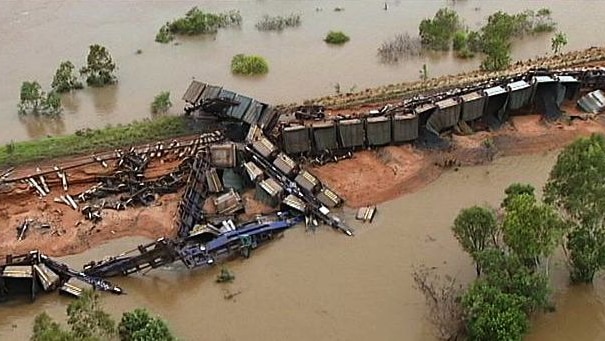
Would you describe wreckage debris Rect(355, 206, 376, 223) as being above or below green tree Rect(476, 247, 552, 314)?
below

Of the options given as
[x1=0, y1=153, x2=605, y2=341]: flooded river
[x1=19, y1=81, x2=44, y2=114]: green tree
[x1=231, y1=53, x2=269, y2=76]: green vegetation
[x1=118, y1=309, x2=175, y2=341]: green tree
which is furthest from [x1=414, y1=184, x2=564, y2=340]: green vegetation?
[x1=19, y1=81, x2=44, y2=114]: green tree

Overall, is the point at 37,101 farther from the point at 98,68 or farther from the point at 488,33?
the point at 488,33

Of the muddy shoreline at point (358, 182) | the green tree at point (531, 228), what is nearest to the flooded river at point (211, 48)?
the muddy shoreline at point (358, 182)

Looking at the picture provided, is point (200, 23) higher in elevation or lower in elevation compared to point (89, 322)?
higher

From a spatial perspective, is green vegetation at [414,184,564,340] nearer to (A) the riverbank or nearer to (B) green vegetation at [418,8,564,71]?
(A) the riverbank

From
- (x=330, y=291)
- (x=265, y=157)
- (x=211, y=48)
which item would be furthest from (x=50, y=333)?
(x=211, y=48)
